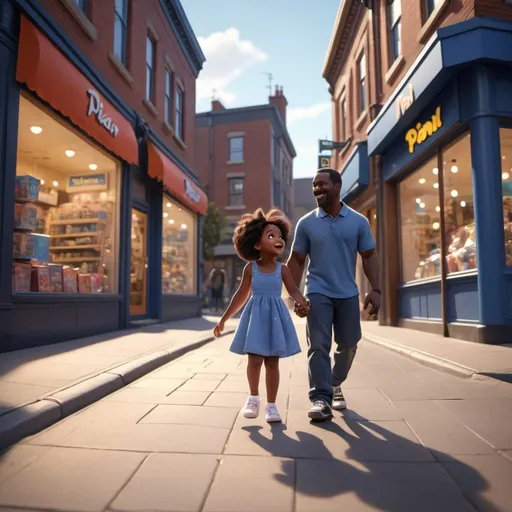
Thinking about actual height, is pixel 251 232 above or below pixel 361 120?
below

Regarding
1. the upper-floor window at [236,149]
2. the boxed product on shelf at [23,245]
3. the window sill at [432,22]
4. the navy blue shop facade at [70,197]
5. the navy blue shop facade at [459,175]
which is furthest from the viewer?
the upper-floor window at [236,149]

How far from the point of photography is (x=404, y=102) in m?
9.84

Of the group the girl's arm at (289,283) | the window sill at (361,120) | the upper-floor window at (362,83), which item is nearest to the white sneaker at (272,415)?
the girl's arm at (289,283)

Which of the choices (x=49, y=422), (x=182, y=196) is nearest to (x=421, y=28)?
(x=182, y=196)

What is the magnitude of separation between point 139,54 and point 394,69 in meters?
5.82

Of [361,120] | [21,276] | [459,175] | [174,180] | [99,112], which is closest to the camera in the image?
[21,276]

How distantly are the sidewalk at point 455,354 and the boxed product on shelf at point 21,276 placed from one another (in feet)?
17.6

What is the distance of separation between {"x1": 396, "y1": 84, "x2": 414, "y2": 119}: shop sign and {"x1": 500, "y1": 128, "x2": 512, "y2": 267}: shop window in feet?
6.53

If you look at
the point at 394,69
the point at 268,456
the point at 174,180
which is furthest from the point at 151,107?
the point at 268,456

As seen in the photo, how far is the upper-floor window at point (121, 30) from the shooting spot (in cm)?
1057

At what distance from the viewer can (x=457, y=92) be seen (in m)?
8.22

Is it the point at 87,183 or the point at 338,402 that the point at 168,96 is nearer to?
the point at 87,183

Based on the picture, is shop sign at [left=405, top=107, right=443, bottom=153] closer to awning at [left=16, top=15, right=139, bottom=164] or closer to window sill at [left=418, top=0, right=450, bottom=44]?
window sill at [left=418, top=0, right=450, bottom=44]

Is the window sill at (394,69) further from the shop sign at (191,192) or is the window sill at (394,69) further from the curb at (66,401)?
the curb at (66,401)
